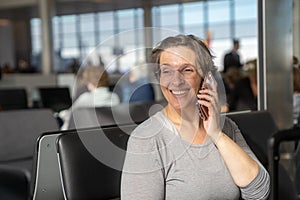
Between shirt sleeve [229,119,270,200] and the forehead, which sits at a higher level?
the forehead

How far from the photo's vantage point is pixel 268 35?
9.45 feet

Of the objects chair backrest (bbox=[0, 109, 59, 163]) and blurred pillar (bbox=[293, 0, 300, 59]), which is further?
blurred pillar (bbox=[293, 0, 300, 59])

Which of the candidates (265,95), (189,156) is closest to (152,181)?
(189,156)

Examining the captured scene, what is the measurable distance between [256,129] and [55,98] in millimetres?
3740

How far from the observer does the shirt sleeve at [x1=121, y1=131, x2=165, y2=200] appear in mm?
1479

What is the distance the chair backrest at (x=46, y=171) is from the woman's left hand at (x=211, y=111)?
62cm

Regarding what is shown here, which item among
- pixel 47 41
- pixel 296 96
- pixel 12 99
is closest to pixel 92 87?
pixel 296 96

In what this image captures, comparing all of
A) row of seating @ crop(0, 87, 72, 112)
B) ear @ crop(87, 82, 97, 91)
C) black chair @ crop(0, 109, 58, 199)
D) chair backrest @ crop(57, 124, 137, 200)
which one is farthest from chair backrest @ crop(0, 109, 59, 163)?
row of seating @ crop(0, 87, 72, 112)

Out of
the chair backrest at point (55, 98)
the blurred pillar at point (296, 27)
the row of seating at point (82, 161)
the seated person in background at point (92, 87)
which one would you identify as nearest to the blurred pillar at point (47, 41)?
the chair backrest at point (55, 98)

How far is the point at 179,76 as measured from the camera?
Answer: 1.48 m

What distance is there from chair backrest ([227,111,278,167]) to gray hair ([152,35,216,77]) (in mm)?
884

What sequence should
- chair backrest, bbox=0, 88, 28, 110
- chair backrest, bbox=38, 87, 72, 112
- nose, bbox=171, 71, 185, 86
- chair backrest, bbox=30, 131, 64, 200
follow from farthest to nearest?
1. chair backrest, bbox=38, 87, 72, 112
2. chair backrest, bbox=0, 88, 28, 110
3. chair backrest, bbox=30, 131, 64, 200
4. nose, bbox=171, 71, 185, 86

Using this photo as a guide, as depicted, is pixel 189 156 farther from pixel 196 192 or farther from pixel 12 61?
pixel 12 61

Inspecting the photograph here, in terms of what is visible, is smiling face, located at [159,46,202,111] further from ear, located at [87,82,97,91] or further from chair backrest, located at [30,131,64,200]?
ear, located at [87,82,97,91]
